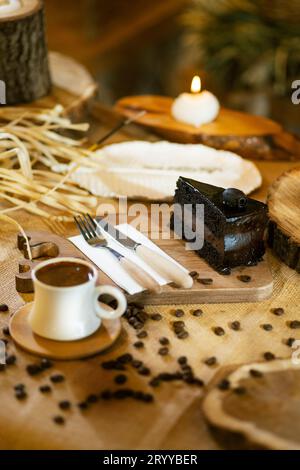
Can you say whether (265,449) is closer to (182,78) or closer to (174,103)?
(174,103)

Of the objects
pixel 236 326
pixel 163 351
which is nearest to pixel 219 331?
pixel 236 326

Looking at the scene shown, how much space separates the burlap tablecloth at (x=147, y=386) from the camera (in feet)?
4.00

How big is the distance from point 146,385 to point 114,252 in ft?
1.43

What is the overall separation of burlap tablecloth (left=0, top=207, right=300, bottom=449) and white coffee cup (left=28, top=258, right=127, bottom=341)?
7cm

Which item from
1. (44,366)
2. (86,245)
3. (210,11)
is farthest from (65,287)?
(210,11)

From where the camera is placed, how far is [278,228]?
1719 mm

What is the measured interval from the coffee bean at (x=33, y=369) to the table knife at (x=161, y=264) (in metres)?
0.38

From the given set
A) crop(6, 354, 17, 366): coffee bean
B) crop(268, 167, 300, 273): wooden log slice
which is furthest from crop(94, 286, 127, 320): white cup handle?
crop(268, 167, 300, 273): wooden log slice

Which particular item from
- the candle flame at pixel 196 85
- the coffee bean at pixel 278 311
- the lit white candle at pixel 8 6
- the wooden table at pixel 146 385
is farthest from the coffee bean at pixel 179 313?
Answer: the lit white candle at pixel 8 6

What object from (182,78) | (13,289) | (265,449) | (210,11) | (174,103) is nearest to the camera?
(265,449)

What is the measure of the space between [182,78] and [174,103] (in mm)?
1541

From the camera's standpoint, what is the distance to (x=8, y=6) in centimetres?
223

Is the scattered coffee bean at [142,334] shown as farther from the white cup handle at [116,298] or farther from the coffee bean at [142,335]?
the white cup handle at [116,298]

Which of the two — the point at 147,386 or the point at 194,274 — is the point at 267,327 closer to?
the point at 194,274
